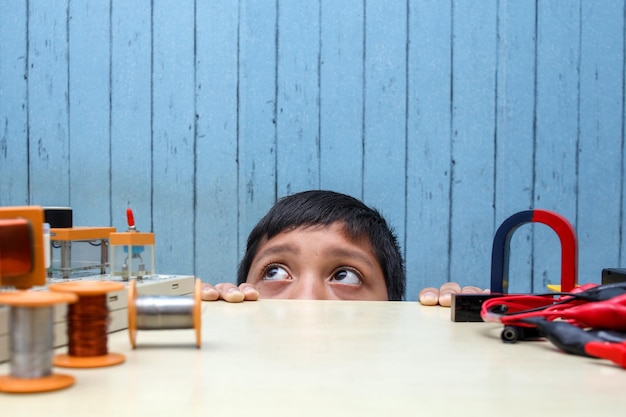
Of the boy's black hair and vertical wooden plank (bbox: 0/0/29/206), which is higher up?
vertical wooden plank (bbox: 0/0/29/206)

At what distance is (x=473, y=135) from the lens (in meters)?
2.24

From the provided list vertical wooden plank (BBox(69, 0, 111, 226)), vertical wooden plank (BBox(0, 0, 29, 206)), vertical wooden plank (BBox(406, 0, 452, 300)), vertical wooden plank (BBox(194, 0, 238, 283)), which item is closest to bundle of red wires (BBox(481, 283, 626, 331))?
vertical wooden plank (BBox(406, 0, 452, 300))

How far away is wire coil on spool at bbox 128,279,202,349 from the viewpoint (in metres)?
0.62

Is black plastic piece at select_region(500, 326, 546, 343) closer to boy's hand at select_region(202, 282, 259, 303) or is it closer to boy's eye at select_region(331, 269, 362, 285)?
boy's hand at select_region(202, 282, 259, 303)

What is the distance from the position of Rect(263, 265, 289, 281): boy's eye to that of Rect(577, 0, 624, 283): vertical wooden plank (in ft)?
4.37

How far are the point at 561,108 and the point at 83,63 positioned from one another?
5.63ft

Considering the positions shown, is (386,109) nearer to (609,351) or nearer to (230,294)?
(230,294)

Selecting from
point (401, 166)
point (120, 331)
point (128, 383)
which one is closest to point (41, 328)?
point (128, 383)

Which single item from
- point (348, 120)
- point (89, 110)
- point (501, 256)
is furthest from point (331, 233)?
point (89, 110)

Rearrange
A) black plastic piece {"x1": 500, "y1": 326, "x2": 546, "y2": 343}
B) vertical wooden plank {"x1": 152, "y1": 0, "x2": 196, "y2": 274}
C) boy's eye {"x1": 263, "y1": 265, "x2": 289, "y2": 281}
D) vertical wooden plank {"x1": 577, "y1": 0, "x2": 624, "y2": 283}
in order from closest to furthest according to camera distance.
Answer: black plastic piece {"x1": 500, "y1": 326, "x2": 546, "y2": 343}
boy's eye {"x1": 263, "y1": 265, "x2": 289, "y2": 281}
vertical wooden plank {"x1": 577, "y1": 0, "x2": 624, "y2": 283}
vertical wooden plank {"x1": 152, "y1": 0, "x2": 196, "y2": 274}

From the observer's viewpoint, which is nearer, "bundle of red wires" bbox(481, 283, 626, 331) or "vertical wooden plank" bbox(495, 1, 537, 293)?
"bundle of red wires" bbox(481, 283, 626, 331)

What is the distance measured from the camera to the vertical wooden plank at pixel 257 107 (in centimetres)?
228

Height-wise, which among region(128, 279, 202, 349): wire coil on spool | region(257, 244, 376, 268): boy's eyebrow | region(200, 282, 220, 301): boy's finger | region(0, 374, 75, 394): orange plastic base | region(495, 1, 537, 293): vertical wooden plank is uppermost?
region(495, 1, 537, 293): vertical wooden plank

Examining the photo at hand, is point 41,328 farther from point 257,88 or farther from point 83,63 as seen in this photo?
point 83,63
